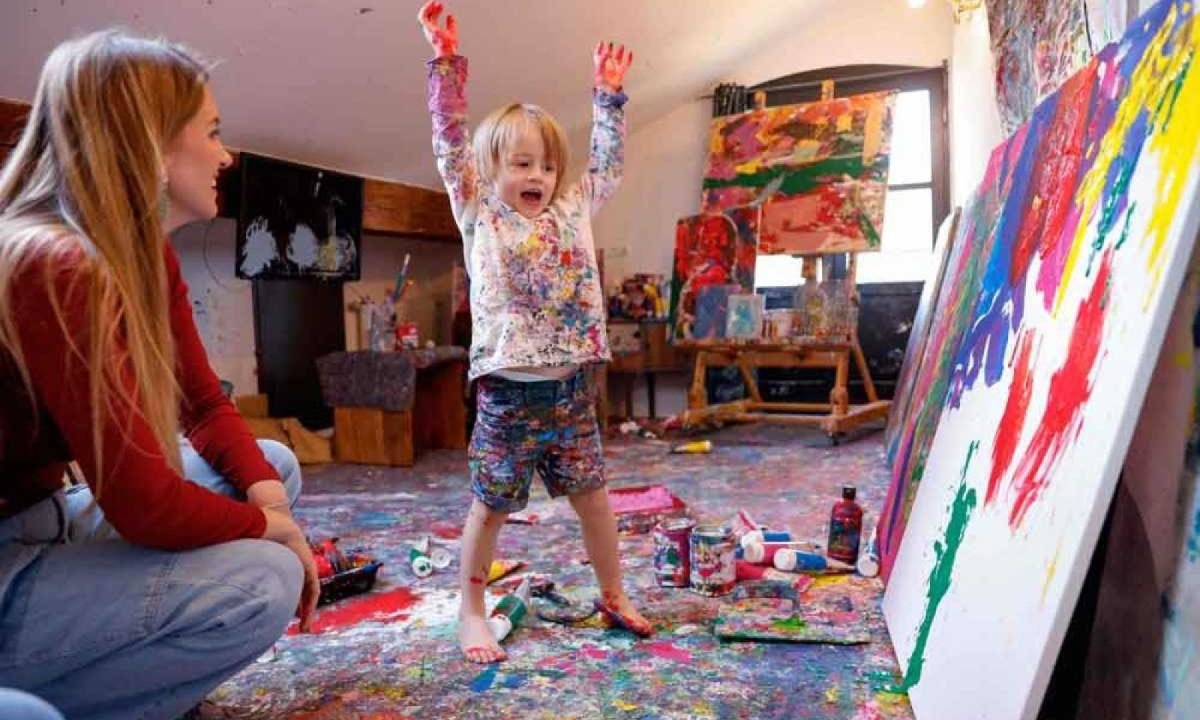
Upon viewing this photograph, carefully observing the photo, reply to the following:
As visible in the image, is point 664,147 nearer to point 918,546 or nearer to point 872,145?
point 872,145

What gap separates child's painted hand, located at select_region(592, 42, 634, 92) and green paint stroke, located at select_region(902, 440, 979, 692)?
93 cm

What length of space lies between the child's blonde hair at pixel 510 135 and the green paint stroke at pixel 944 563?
89 cm

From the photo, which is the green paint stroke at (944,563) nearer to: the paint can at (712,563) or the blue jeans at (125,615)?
the paint can at (712,563)

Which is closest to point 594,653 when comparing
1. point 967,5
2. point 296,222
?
point 296,222

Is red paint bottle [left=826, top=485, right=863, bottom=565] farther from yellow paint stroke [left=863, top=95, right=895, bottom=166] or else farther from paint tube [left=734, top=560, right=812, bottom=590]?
yellow paint stroke [left=863, top=95, right=895, bottom=166]

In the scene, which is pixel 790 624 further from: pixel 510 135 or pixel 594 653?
pixel 510 135

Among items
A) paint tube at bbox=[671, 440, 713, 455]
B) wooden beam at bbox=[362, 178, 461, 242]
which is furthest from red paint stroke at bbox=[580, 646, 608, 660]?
wooden beam at bbox=[362, 178, 461, 242]

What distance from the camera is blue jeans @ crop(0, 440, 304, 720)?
35.1 inches

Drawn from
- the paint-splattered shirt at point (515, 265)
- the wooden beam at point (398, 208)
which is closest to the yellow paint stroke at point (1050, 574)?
the paint-splattered shirt at point (515, 265)

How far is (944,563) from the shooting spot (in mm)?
1199

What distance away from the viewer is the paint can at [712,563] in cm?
181

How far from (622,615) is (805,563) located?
1.73 feet

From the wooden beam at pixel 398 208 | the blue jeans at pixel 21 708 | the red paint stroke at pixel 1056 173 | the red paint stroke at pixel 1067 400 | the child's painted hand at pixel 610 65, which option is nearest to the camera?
the blue jeans at pixel 21 708

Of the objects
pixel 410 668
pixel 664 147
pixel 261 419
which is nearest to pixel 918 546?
pixel 410 668
